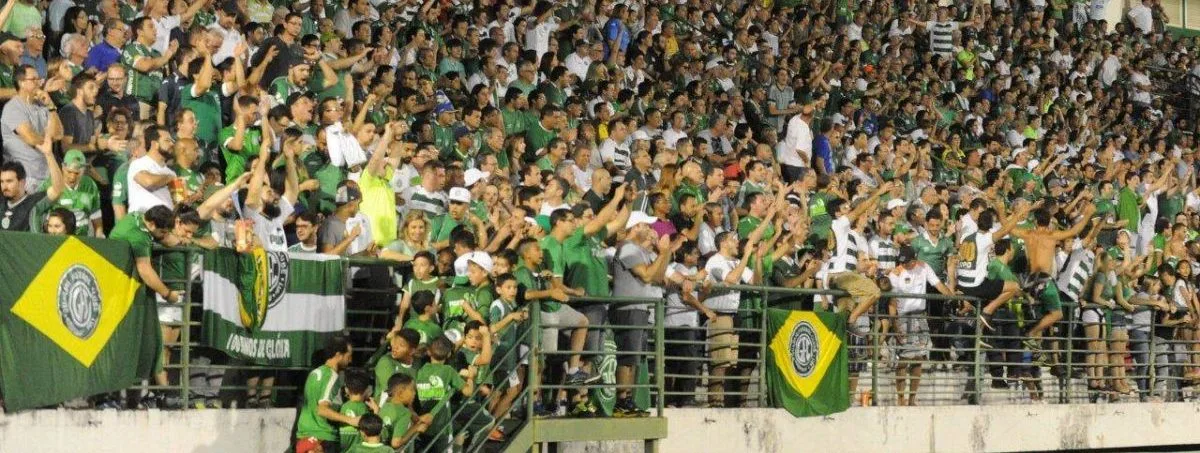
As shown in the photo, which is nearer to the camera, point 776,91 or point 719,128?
point 719,128

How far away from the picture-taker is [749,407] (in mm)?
16328

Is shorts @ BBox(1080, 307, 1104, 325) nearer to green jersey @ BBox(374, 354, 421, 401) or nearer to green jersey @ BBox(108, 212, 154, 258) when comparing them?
green jersey @ BBox(374, 354, 421, 401)

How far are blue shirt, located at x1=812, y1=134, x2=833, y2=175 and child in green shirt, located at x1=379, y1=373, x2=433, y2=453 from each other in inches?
425

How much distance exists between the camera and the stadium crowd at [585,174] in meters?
13.1

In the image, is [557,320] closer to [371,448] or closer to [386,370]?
[386,370]

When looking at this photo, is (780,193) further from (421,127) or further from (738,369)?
(421,127)

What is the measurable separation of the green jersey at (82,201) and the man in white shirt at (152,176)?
221 millimetres

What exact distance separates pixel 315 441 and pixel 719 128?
9.77m

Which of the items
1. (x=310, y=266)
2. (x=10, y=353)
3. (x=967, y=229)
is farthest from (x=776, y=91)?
(x=10, y=353)

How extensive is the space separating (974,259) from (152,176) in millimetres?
8717

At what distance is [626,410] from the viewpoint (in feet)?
47.2

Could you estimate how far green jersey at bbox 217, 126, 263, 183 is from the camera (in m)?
14.4

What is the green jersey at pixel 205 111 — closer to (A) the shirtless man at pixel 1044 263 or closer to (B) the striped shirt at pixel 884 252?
(B) the striped shirt at pixel 884 252

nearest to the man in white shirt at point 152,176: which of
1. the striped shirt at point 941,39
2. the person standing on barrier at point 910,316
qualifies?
the person standing on barrier at point 910,316
